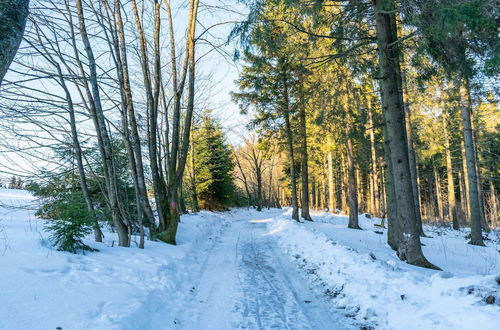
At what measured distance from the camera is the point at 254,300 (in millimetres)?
4516

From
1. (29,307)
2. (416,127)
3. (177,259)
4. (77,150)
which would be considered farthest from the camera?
(416,127)

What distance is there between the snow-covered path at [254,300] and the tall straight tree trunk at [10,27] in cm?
354

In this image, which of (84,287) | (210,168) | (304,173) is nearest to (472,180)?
(304,173)

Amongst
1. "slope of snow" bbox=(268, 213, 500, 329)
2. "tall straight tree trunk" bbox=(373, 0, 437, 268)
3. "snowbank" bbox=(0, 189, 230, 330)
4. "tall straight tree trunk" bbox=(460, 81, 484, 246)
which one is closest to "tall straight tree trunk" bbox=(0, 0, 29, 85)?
"snowbank" bbox=(0, 189, 230, 330)

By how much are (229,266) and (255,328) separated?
3258 millimetres

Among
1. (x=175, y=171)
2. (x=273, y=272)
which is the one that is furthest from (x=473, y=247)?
(x=175, y=171)

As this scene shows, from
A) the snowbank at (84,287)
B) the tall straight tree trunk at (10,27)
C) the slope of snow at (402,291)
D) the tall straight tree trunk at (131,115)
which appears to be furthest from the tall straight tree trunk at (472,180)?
the tall straight tree trunk at (10,27)

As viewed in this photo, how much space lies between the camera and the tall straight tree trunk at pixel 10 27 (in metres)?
2.29

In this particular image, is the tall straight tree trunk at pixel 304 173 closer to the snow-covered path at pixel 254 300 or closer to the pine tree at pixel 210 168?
the pine tree at pixel 210 168

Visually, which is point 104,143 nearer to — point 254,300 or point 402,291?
point 254,300

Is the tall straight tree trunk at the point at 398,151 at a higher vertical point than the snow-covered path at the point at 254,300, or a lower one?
higher

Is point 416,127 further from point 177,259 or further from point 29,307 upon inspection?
point 29,307

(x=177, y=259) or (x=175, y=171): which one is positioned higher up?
(x=175, y=171)

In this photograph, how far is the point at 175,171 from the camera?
9.24 metres
